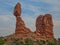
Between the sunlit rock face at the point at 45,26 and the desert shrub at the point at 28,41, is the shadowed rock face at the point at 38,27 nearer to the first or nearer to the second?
the sunlit rock face at the point at 45,26

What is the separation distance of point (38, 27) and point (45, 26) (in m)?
1.95

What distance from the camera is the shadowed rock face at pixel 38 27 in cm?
5594

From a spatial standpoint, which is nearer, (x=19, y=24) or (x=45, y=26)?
(x=19, y=24)

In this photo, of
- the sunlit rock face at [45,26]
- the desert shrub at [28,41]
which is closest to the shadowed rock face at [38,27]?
the sunlit rock face at [45,26]

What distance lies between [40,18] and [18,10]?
6743 millimetres

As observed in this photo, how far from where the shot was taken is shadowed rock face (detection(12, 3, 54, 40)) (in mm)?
55938

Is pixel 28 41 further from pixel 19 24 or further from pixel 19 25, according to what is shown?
pixel 19 24

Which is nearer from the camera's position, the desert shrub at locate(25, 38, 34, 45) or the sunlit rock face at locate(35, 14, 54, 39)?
the desert shrub at locate(25, 38, 34, 45)

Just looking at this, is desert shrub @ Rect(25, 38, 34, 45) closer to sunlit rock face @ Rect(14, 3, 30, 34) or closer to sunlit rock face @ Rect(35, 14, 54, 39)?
sunlit rock face @ Rect(14, 3, 30, 34)

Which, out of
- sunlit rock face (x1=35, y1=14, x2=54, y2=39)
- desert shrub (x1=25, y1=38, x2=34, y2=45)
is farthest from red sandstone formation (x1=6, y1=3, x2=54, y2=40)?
desert shrub (x1=25, y1=38, x2=34, y2=45)

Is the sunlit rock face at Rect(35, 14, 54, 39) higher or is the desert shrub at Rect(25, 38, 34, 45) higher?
the sunlit rock face at Rect(35, 14, 54, 39)

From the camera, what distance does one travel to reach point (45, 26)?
192ft

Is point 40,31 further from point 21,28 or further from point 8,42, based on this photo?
point 8,42

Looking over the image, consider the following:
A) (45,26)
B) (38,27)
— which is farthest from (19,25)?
(45,26)
